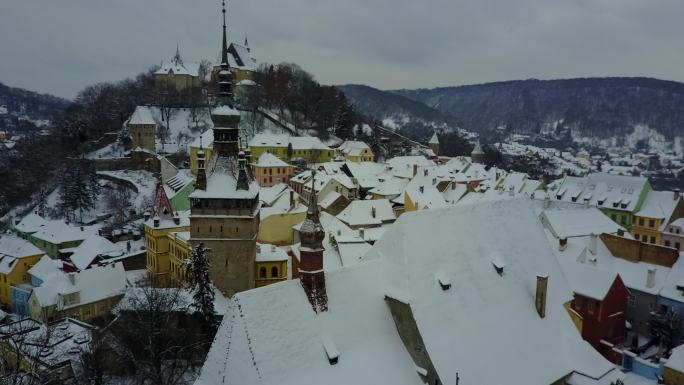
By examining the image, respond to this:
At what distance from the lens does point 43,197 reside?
75.1m

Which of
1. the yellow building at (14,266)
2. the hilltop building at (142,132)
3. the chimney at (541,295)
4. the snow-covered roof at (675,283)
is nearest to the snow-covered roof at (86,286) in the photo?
the yellow building at (14,266)

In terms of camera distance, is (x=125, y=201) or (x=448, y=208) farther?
(x=125, y=201)

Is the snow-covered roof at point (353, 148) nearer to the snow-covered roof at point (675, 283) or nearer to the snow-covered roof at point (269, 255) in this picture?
the snow-covered roof at point (269, 255)

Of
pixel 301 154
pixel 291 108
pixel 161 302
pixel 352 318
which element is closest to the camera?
pixel 352 318

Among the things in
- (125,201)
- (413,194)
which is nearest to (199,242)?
(413,194)

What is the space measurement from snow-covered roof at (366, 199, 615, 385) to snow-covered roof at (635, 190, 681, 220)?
43.8m

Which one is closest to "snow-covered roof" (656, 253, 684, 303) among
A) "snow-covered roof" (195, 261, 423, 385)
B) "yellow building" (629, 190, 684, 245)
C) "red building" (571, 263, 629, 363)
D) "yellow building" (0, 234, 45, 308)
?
"red building" (571, 263, 629, 363)

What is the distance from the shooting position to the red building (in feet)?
97.0

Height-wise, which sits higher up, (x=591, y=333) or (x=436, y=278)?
(x=436, y=278)

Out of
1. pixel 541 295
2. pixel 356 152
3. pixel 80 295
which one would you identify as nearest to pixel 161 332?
pixel 541 295

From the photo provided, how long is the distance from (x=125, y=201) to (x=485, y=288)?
62338 mm

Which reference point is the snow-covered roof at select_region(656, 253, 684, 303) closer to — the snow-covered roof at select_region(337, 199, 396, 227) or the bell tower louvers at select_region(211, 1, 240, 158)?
the snow-covered roof at select_region(337, 199, 396, 227)

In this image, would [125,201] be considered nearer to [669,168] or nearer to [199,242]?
[199,242]

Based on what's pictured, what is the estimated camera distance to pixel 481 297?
787 inches
